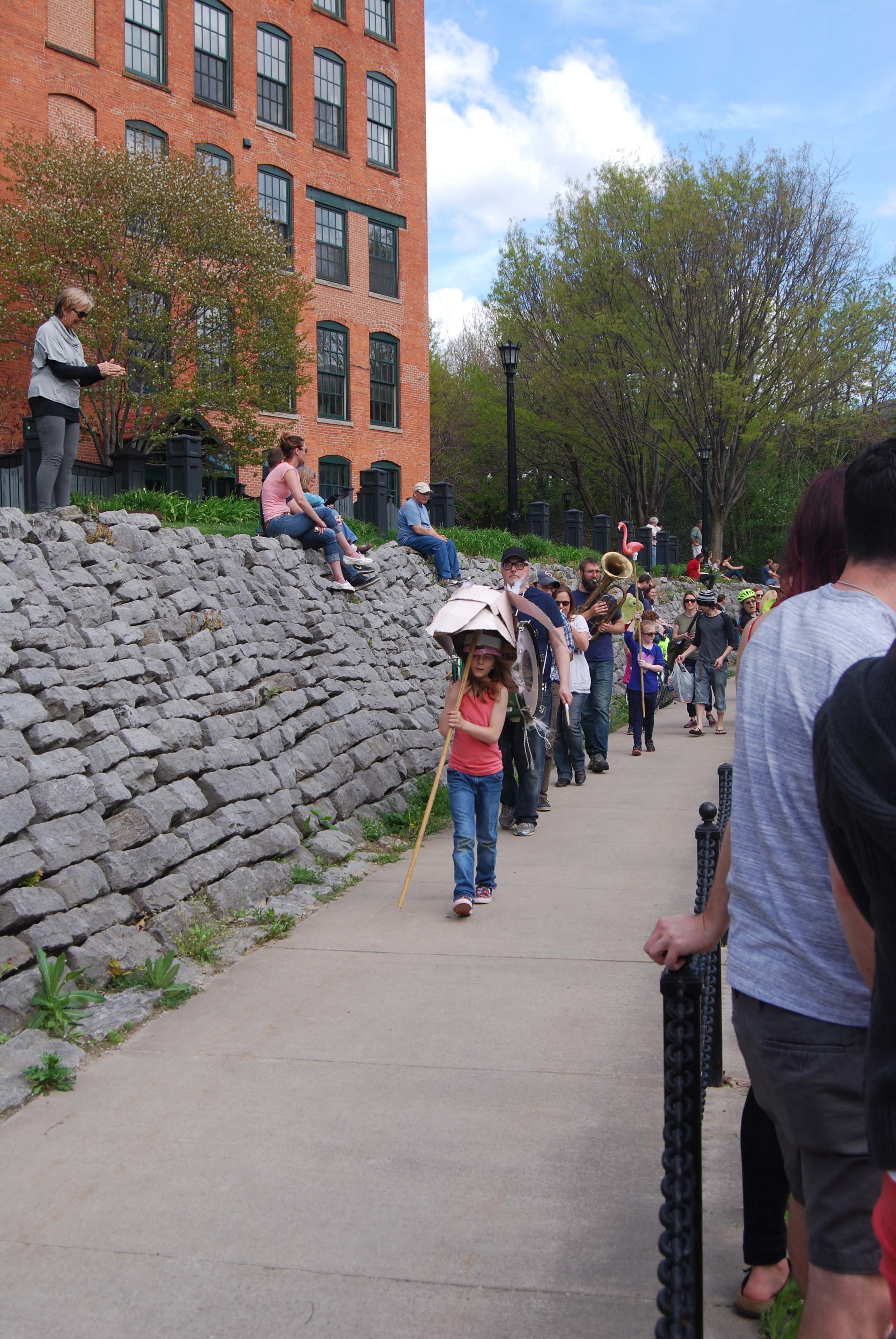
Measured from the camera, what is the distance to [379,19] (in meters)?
29.2

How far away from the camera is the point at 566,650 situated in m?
9.23

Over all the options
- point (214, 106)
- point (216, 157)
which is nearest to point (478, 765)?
point (216, 157)

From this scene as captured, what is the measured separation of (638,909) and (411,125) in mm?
27829

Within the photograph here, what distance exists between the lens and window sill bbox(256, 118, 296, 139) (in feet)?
84.8

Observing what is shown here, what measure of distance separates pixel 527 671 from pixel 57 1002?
4.70 meters

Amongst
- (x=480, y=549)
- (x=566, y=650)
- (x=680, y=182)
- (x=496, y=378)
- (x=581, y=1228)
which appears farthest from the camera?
(x=496, y=378)

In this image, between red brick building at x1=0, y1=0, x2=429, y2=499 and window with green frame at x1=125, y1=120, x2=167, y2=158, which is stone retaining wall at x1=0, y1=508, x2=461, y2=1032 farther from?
red brick building at x1=0, y1=0, x2=429, y2=499

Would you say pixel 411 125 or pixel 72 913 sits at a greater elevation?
pixel 411 125

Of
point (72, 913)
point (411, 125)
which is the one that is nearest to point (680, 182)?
point (411, 125)

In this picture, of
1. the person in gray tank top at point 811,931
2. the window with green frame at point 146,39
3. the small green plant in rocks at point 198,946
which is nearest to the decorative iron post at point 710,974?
the person in gray tank top at point 811,931

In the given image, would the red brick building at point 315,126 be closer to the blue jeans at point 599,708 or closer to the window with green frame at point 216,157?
the window with green frame at point 216,157

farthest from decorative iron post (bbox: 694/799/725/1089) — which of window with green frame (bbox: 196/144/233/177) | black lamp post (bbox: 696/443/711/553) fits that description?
black lamp post (bbox: 696/443/711/553)

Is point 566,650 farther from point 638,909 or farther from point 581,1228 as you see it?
point 581,1228

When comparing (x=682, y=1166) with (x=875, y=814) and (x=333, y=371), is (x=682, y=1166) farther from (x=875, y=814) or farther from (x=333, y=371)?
(x=333, y=371)
